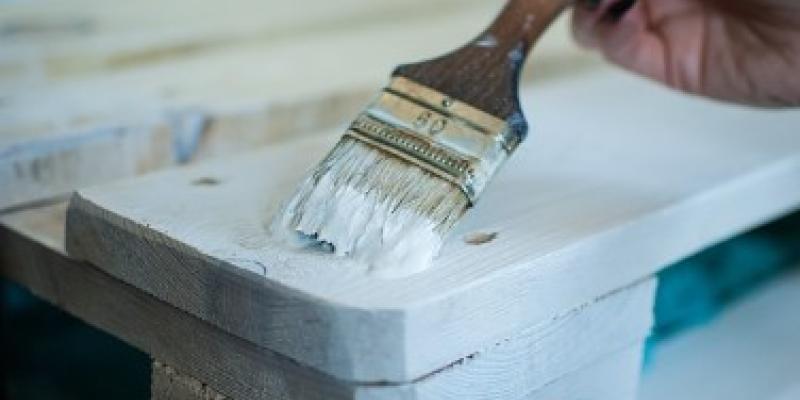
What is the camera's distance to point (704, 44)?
1.01 m

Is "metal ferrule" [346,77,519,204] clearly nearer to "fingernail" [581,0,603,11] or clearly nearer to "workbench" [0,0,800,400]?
"workbench" [0,0,800,400]

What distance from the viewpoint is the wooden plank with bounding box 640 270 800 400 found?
0.99m

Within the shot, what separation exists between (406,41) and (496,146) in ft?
2.04

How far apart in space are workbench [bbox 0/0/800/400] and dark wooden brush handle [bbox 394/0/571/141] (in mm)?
78

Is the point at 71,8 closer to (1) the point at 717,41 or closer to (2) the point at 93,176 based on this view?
(2) the point at 93,176

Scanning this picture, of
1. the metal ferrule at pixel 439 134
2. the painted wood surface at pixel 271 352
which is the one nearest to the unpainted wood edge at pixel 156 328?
the painted wood surface at pixel 271 352

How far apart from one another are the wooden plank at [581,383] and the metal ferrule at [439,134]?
146 millimetres

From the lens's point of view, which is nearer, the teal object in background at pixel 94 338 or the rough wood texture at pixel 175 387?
the rough wood texture at pixel 175 387

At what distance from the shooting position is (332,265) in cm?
72

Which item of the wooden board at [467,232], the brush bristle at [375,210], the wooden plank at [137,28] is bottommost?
the wooden plank at [137,28]

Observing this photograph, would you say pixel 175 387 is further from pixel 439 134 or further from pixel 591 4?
pixel 591 4

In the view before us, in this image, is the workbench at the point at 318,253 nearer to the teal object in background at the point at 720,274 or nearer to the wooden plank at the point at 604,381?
the wooden plank at the point at 604,381

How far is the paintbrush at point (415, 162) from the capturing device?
736 mm

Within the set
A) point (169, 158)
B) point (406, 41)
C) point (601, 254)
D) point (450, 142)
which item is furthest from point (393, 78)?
point (406, 41)
